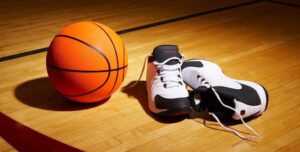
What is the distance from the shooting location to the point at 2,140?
1.39m

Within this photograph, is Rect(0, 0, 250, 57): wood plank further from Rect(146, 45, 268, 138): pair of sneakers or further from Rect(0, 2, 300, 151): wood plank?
Rect(146, 45, 268, 138): pair of sneakers

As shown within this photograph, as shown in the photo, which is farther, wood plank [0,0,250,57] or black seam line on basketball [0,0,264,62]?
wood plank [0,0,250,57]

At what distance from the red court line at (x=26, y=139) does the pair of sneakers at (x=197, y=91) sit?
41cm

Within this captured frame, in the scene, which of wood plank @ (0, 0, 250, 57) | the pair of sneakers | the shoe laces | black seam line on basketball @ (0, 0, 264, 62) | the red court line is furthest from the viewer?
wood plank @ (0, 0, 250, 57)

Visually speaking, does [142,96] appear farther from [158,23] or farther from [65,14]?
[65,14]

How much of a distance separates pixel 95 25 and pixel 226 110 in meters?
0.62

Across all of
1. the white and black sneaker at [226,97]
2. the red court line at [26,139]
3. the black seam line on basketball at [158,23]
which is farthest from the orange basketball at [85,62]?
the black seam line on basketball at [158,23]

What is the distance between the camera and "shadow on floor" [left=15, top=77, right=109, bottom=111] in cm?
163

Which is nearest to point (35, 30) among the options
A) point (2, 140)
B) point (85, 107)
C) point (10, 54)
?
point (10, 54)

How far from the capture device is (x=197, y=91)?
58.9 inches

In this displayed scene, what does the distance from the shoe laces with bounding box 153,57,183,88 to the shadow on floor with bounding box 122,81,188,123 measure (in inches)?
5.3

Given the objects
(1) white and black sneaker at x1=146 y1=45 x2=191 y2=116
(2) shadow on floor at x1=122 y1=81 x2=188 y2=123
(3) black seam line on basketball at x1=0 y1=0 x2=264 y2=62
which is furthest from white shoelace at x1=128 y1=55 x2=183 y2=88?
(3) black seam line on basketball at x1=0 y1=0 x2=264 y2=62

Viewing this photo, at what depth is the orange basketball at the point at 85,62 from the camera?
57.4 inches

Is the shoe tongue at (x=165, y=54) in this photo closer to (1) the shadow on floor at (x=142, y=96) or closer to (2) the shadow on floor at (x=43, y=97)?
(1) the shadow on floor at (x=142, y=96)
